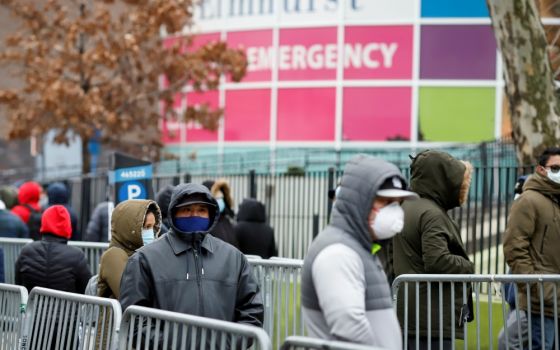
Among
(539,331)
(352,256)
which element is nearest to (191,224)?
(352,256)

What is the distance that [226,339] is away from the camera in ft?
17.5

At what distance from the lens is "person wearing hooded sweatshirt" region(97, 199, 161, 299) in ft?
24.0

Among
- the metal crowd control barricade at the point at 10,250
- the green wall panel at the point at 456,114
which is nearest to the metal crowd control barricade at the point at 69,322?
the metal crowd control barricade at the point at 10,250

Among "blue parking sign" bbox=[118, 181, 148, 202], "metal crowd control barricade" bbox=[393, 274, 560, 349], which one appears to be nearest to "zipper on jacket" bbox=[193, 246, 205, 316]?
"metal crowd control barricade" bbox=[393, 274, 560, 349]

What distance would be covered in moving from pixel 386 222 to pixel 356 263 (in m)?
0.25

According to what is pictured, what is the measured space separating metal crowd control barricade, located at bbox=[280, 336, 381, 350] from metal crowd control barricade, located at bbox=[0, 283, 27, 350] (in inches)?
136

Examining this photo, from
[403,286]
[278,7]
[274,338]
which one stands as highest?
[278,7]

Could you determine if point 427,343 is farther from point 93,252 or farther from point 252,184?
point 252,184

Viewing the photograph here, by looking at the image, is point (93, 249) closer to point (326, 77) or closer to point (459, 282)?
point (459, 282)

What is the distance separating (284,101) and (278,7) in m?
2.45

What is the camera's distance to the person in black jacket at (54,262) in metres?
8.91

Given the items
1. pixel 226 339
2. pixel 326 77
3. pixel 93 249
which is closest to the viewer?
pixel 226 339

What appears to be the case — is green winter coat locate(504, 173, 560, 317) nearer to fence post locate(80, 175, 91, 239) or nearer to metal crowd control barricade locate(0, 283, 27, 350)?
metal crowd control barricade locate(0, 283, 27, 350)

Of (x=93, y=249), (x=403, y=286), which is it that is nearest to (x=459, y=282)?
(x=403, y=286)
